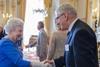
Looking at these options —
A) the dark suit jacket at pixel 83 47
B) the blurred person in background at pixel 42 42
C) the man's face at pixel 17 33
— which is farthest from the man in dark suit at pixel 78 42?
the blurred person in background at pixel 42 42

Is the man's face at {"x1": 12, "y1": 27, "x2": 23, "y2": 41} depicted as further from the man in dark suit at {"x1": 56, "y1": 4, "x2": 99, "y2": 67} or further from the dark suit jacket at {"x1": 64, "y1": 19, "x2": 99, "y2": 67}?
the dark suit jacket at {"x1": 64, "y1": 19, "x2": 99, "y2": 67}

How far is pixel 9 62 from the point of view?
12.1 feet

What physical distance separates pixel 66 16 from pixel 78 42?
37cm

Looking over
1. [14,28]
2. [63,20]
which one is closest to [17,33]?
[14,28]

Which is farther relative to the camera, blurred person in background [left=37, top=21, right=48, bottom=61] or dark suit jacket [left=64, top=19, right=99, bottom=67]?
blurred person in background [left=37, top=21, right=48, bottom=61]

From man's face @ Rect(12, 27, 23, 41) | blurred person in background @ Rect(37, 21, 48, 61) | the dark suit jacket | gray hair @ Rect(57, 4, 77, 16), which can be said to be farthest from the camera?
blurred person in background @ Rect(37, 21, 48, 61)

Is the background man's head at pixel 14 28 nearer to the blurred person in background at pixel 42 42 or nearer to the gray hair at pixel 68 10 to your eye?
the gray hair at pixel 68 10

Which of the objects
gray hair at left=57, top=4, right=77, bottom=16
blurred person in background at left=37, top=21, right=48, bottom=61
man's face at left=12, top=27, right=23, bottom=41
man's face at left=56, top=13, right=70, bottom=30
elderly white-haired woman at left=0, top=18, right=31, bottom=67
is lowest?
blurred person in background at left=37, top=21, right=48, bottom=61

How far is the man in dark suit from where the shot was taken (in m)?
3.33

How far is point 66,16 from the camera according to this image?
3.57 meters

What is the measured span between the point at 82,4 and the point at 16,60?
25.8 ft

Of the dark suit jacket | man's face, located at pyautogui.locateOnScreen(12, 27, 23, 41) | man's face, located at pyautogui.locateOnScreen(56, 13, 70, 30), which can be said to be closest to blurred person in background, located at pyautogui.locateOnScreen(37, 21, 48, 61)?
man's face, located at pyautogui.locateOnScreen(12, 27, 23, 41)

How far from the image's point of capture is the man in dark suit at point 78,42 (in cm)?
333

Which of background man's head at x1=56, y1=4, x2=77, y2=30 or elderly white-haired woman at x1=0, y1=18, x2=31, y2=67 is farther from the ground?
background man's head at x1=56, y1=4, x2=77, y2=30
